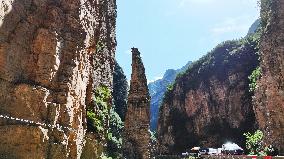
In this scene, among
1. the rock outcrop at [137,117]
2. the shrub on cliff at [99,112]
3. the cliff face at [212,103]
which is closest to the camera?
the shrub on cliff at [99,112]

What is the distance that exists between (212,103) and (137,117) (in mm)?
40923

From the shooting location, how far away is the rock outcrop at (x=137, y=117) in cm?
4256

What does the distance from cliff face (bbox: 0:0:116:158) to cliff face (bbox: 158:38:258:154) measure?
192 feet

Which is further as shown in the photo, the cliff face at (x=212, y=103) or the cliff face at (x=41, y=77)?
the cliff face at (x=212, y=103)

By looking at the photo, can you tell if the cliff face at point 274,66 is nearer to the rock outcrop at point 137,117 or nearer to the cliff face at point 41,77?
the rock outcrop at point 137,117

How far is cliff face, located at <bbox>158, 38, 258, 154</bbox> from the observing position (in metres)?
75.4

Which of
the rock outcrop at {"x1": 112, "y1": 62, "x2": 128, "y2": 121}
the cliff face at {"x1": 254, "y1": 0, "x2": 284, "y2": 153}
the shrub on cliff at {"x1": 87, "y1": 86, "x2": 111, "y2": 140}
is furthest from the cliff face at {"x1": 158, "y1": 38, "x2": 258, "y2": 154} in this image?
the shrub on cliff at {"x1": 87, "y1": 86, "x2": 111, "y2": 140}

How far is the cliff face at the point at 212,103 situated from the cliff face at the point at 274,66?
1245 inches

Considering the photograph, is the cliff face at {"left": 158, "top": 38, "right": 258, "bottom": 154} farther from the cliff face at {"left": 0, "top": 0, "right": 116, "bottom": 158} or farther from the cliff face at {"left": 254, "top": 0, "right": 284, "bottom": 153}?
the cliff face at {"left": 0, "top": 0, "right": 116, "bottom": 158}

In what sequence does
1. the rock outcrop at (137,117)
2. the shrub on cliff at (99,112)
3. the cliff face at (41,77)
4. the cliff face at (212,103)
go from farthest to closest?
the cliff face at (212,103), the rock outcrop at (137,117), the shrub on cliff at (99,112), the cliff face at (41,77)

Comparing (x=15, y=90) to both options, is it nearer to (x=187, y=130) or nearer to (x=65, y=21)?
(x=65, y=21)

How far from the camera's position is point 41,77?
47.4 feet

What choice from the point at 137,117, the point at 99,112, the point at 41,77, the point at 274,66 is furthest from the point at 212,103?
the point at 41,77

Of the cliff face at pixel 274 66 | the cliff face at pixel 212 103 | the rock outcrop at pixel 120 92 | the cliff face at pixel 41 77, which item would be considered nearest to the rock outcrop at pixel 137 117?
the cliff face at pixel 274 66
